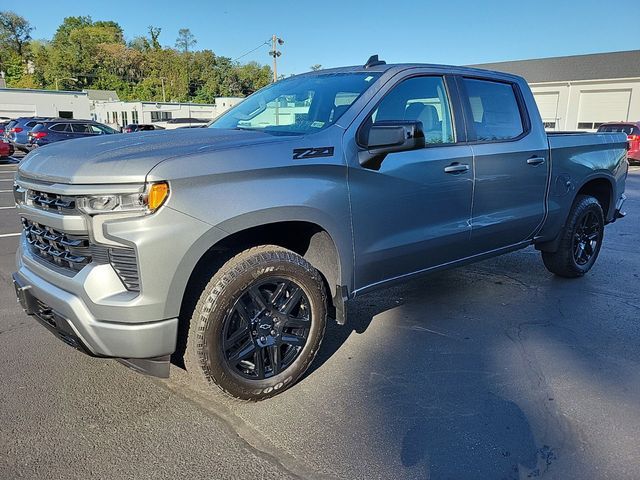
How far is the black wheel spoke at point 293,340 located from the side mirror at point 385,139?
3.65ft

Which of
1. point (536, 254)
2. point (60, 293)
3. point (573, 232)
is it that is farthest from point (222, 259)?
point (536, 254)

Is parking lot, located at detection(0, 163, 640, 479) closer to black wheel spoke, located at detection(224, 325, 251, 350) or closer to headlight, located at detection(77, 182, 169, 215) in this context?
black wheel spoke, located at detection(224, 325, 251, 350)

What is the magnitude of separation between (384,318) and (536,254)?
311cm

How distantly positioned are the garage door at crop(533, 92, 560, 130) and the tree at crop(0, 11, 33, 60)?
102266 mm

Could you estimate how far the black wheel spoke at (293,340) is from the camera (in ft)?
9.75

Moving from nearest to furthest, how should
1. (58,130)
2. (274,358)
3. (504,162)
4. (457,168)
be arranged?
(274,358) → (457,168) → (504,162) → (58,130)

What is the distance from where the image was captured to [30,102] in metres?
43.3

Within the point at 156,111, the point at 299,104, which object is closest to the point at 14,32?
the point at 156,111

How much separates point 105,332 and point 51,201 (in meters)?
0.76

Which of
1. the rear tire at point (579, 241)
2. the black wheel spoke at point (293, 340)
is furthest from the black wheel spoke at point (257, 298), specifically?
the rear tire at point (579, 241)

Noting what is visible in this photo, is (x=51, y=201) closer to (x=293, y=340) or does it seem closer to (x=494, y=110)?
(x=293, y=340)

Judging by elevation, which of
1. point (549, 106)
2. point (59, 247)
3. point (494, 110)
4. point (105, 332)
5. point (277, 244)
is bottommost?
point (105, 332)

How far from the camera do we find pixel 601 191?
545 cm

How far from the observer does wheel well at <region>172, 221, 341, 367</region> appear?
8.94 feet
